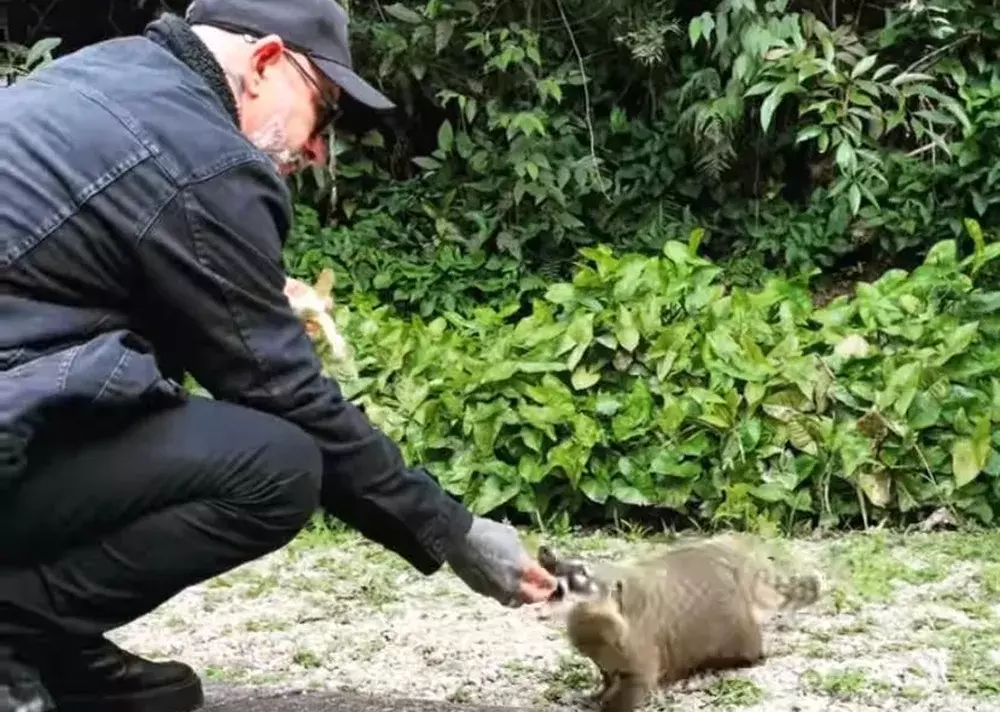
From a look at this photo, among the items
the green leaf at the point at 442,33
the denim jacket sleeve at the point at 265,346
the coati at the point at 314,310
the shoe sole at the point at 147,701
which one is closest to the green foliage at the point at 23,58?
the green leaf at the point at 442,33

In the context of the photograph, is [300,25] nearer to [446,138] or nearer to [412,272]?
[412,272]

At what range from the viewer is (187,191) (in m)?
1.97

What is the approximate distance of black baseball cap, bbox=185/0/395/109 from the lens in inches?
83.7

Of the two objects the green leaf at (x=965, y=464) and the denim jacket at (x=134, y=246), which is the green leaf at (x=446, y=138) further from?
the denim jacket at (x=134, y=246)

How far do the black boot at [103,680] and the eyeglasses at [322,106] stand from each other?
34.2 inches

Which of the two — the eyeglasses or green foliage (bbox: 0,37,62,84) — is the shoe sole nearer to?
the eyeglasses

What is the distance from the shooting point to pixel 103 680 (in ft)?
7.80

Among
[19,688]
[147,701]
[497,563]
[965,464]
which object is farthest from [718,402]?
Answer: [19,688]

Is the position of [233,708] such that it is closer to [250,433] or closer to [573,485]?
[250,433]

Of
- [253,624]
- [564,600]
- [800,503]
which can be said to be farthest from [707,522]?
[564,600]

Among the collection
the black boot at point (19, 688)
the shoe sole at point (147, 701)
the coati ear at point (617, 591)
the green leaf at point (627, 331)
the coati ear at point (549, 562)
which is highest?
the coati ear at point (549, 562)

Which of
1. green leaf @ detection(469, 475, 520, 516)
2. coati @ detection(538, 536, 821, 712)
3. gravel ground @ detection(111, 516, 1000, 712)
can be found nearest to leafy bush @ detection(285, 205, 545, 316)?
green leaf @ detection(469, 475, 520, 516)

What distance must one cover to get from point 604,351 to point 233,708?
2018 mm

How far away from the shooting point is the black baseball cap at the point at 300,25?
213 centimetres
